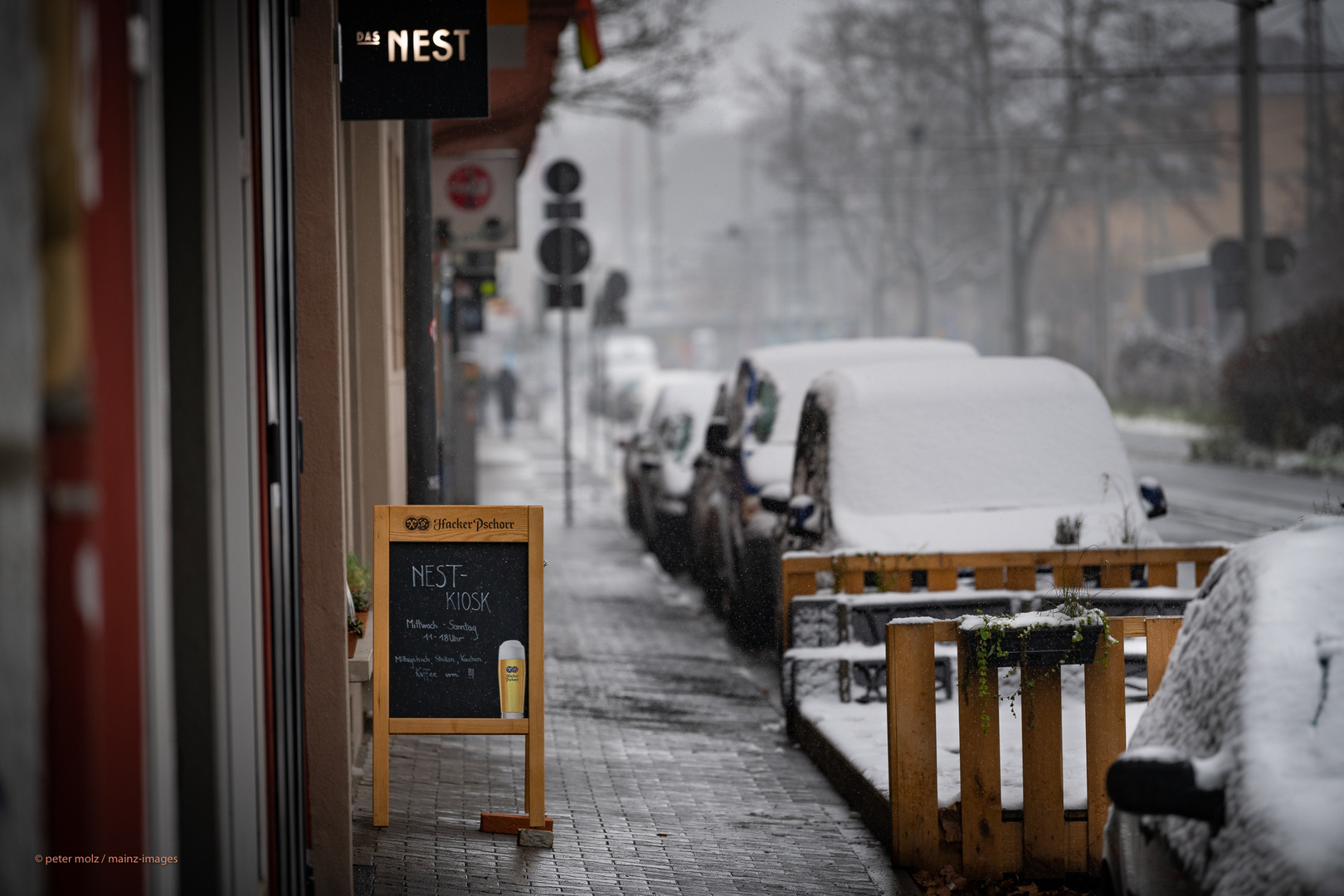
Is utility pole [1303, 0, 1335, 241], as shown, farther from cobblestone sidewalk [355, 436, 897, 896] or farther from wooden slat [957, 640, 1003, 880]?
wooden slat [957, 640, 1003, 880]

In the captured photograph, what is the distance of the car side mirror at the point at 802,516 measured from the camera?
29.3ft

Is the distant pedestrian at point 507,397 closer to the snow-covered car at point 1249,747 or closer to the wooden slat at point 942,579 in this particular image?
the wooden slat at point 942,579

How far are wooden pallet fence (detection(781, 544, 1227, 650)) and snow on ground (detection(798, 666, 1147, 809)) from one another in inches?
18.2

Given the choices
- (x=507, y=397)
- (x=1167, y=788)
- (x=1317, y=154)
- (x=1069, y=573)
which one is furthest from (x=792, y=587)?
(x=1317, y=154)

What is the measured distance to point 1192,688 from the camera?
349 centimetres

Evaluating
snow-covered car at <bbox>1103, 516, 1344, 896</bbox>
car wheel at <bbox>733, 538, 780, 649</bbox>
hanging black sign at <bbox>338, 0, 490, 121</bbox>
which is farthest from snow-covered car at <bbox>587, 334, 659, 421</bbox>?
snow-covered car at <bbox>1103, 516, 1344, 896</bbox>

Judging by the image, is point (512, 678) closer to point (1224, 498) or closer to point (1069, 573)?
point (1069, 573)

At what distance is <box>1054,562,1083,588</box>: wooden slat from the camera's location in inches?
289

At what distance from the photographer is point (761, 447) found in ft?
37.8

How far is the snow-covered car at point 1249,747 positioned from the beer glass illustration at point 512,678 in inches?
97.1

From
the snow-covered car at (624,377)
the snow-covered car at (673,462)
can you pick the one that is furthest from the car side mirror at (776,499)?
the snow-covered car at (624,377)

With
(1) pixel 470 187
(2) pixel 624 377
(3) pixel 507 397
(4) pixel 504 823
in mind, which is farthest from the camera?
(2) pixel 624 377

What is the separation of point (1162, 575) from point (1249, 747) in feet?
15.3

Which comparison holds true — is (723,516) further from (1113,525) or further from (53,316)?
(53,316)
